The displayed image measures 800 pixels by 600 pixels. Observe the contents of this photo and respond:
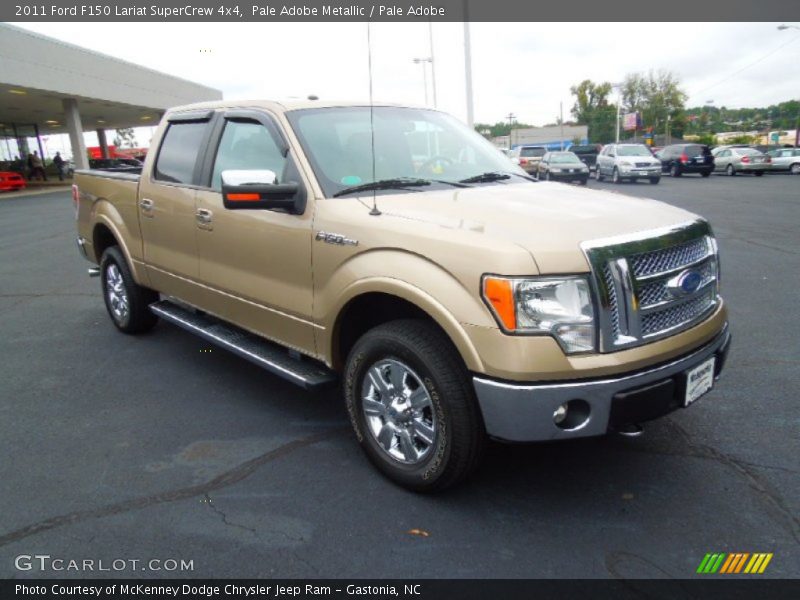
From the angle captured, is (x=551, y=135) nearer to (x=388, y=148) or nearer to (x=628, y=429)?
(x=388, y=148)

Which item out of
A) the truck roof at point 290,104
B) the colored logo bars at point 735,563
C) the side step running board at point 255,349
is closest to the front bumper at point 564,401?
the colored logo bars at point 735,563

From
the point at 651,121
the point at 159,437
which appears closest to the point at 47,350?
the point at 159,437

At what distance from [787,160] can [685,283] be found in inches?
1314

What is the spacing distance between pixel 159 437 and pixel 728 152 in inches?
1326

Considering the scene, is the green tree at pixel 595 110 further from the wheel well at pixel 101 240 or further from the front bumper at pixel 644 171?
the wheel well at pixel 101 240

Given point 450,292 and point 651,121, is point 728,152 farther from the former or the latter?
point 651,121

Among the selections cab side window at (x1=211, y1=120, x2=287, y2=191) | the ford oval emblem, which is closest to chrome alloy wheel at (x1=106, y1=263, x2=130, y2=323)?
cab side window at (x1=211, y1=120, x2=287, y2=191)

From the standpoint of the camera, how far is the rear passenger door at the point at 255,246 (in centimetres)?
356

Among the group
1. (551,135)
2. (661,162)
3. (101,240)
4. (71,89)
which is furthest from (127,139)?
(101,240)

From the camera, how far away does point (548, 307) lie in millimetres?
2611

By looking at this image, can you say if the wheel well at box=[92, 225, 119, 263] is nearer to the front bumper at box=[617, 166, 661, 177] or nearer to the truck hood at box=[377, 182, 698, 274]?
the truck hood at box=[377, 182, 698, 274]

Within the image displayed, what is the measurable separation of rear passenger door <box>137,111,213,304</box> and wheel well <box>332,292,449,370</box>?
153 centimetres

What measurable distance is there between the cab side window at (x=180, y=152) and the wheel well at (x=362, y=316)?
185 cm

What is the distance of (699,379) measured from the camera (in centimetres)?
297
